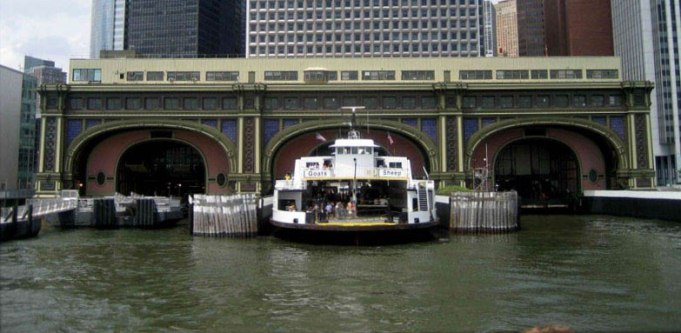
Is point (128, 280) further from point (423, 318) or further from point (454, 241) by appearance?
point (454, 241)

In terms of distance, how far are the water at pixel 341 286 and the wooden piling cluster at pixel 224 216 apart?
510cm

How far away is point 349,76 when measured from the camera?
67625 millimetres

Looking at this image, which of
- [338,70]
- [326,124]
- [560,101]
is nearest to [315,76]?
[338,70]

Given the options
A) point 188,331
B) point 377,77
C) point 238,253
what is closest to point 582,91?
point 377,77

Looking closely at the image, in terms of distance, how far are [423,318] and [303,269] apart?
9548 millimetres

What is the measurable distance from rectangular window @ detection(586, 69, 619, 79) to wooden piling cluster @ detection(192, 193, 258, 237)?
164 ft

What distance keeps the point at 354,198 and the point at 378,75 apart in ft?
115

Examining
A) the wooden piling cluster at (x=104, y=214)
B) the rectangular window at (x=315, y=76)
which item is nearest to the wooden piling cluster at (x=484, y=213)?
the wooden piling cluster at (x=104, y=214)

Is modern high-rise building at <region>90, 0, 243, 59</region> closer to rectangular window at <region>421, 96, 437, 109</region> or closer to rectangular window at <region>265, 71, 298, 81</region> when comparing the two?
rectangular window at <region>265, 71, 298, 81</region>

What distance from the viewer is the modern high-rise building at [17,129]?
79.9 meters

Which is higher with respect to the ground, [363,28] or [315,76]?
[363,28]

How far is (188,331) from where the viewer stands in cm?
1427

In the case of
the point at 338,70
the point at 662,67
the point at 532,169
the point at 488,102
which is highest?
the point at 662,67

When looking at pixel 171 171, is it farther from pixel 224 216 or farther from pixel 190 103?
pixel 224 216
